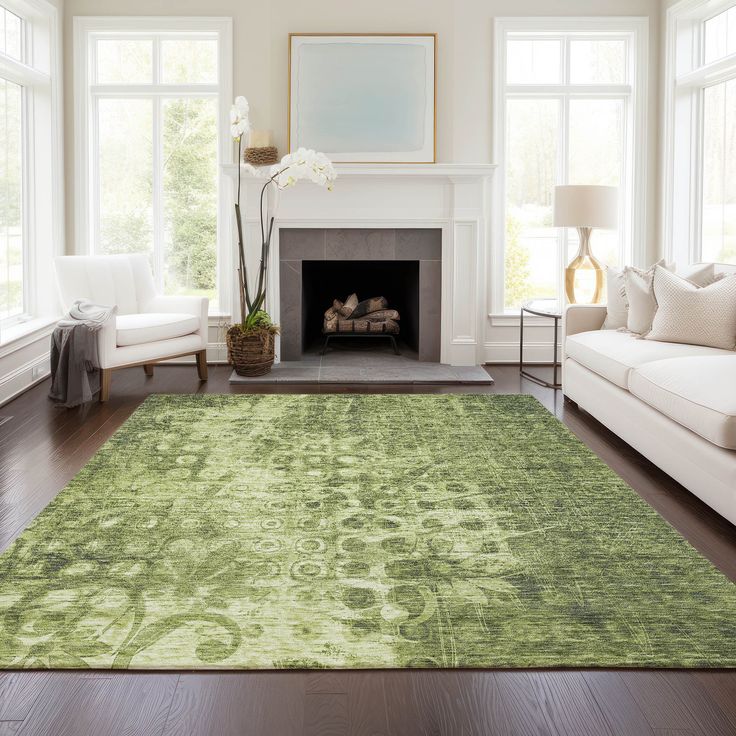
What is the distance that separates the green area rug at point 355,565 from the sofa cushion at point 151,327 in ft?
4.51

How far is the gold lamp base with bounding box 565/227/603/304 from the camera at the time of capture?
5.95 metres

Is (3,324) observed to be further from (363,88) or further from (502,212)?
(502,212)

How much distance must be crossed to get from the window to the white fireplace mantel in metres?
0.33

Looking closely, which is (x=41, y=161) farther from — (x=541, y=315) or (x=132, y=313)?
(x=541, y=315)

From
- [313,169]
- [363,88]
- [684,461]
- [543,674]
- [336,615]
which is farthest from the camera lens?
[363,88]

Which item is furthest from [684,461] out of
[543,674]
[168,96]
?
[168,96]

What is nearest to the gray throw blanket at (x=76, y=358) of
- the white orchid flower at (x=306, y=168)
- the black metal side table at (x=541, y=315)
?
the white orchid flower at (x=306, y=168)

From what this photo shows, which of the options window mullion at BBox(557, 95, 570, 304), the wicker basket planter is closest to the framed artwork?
window mullion at BBox(557, 95, 570, 304)

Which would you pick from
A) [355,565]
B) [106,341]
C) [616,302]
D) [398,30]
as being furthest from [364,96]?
[355,565]

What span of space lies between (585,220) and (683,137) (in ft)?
3.98

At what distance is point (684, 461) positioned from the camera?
3418 mm

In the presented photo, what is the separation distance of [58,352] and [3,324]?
0.81 m

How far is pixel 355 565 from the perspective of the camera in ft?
8.80

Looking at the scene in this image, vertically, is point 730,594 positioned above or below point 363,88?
below
